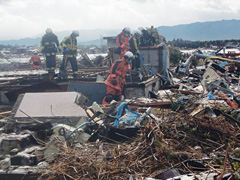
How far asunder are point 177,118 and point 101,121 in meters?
1.58

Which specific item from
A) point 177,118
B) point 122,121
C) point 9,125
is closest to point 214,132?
point 177,118

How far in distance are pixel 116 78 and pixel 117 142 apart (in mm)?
3752

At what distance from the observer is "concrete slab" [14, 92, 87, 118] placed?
18.2 feet

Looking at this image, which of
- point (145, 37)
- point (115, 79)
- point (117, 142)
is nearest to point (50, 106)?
point (117, 142)

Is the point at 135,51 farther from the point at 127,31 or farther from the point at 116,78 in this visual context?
the point at 116,78

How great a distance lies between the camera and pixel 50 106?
18.8 feet

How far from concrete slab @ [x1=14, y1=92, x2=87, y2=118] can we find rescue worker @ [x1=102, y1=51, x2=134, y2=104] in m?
1.87

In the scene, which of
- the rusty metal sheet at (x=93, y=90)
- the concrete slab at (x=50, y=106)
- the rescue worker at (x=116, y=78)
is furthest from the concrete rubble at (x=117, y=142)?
the rusty metal sheet at (x=93, y=90)

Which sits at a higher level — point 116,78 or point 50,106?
point 116,78

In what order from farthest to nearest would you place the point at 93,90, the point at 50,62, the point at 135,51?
1. the point at 50,62
2. the point at 135,51
3. the point at 93,90

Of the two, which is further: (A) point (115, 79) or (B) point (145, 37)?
(B) point (145, 37)

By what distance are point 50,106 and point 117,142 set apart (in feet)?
6.81

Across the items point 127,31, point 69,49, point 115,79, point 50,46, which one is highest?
point 127,31

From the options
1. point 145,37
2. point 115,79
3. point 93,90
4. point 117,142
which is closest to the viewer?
point 117,142
